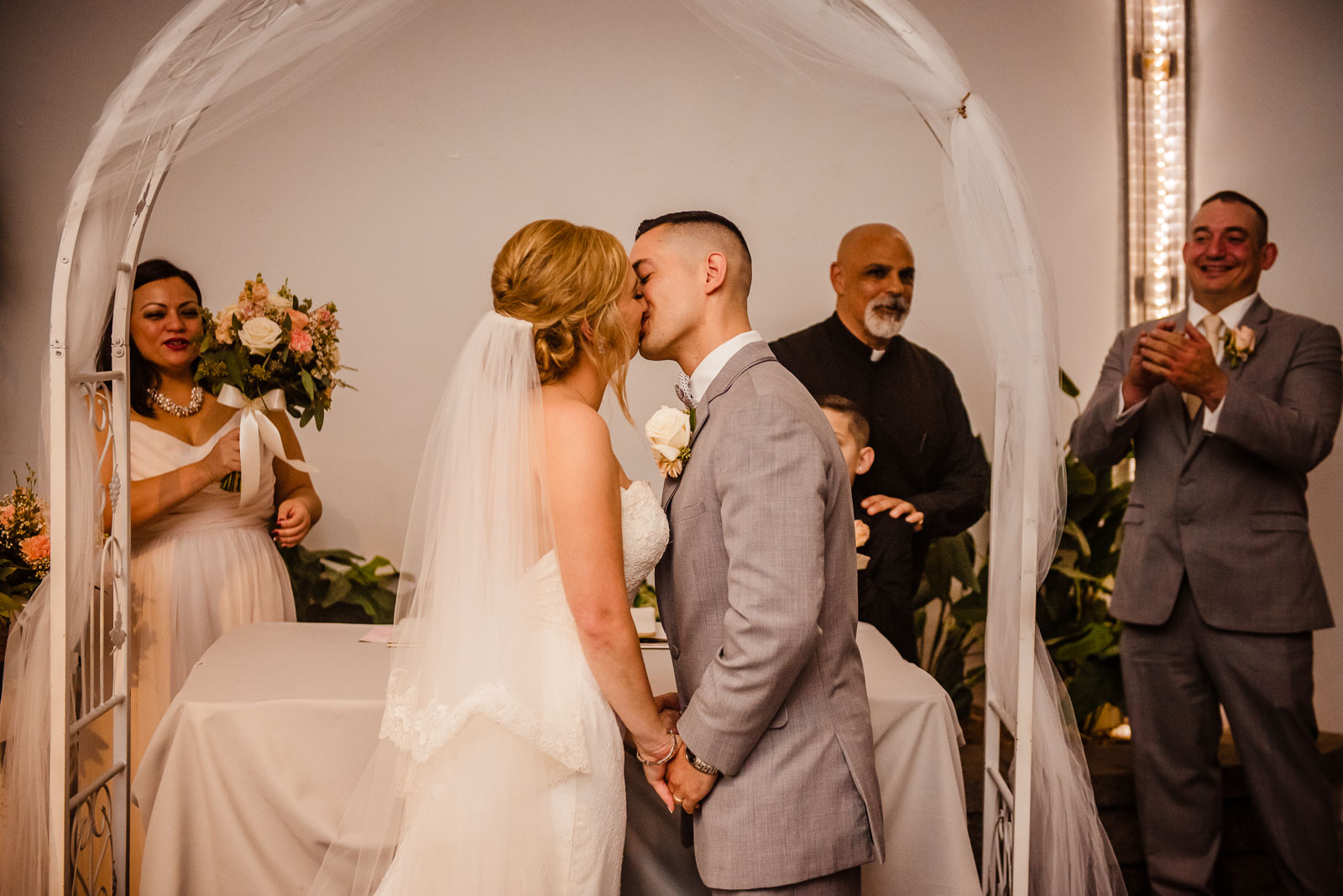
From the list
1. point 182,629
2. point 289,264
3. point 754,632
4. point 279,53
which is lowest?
point 182,629

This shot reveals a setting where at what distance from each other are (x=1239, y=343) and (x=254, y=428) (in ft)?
10.3

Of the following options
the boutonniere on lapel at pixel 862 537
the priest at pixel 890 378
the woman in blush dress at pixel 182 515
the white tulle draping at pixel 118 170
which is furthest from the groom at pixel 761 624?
the priest at pixel 890 378

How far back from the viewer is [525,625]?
6.63ft

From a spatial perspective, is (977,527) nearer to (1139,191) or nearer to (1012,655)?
(1139,191)

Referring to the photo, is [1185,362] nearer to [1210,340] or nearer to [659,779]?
[1210,340]

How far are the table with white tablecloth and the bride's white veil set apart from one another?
0.47 m

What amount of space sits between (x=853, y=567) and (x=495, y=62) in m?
3.59

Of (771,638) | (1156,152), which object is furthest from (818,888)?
(1156,152)

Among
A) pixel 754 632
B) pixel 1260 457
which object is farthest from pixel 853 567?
pixel 1260 457

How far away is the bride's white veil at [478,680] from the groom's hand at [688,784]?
176 mm

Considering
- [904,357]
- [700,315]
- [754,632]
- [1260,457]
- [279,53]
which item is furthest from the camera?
[904,357]

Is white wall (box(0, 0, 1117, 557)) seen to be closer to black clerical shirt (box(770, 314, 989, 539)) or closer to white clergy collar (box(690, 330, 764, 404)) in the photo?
black clerical shirt (box(770, 314, 989, 539))

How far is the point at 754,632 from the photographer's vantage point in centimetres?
182

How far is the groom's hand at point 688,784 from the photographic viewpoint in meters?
1.94
